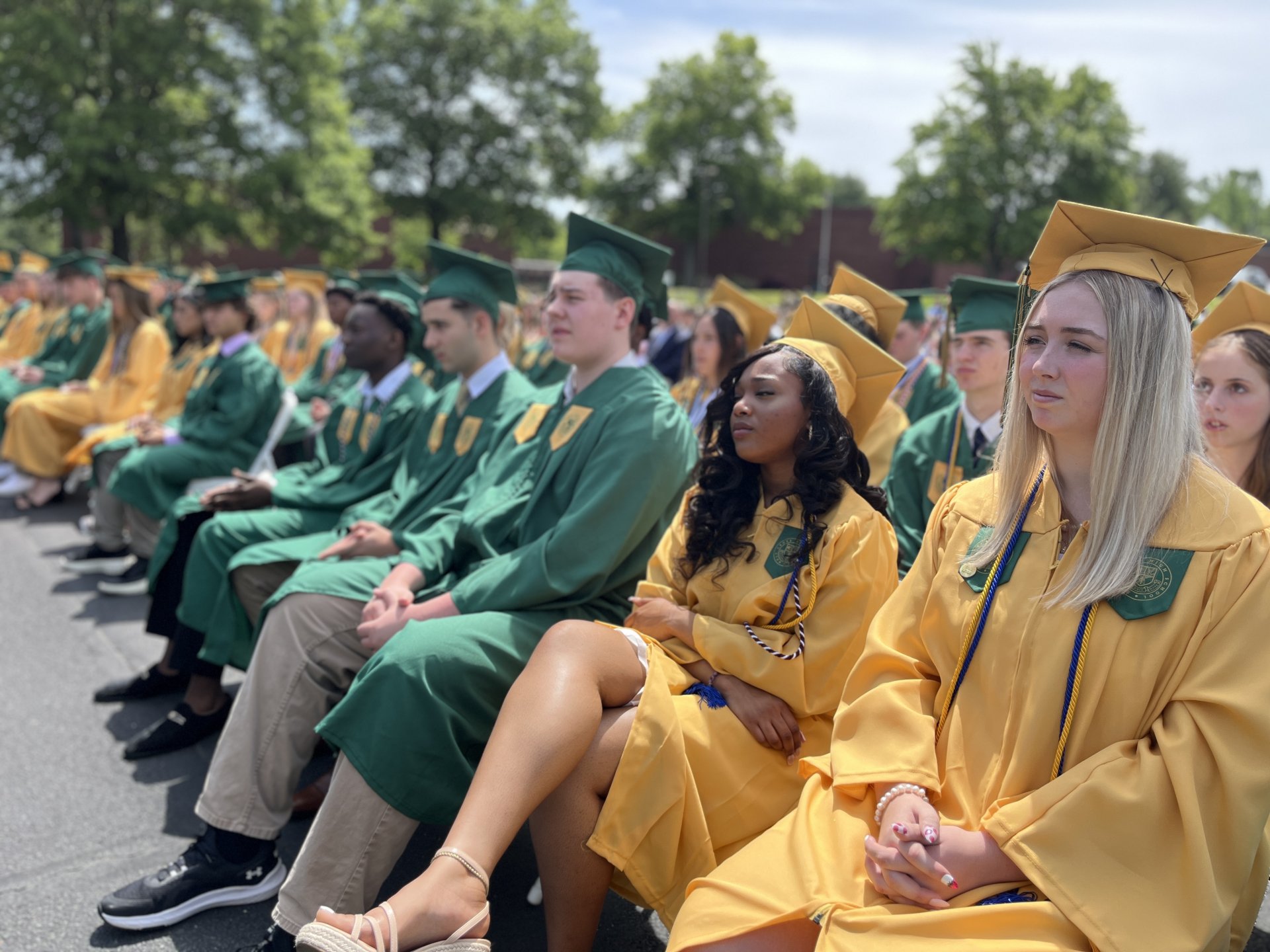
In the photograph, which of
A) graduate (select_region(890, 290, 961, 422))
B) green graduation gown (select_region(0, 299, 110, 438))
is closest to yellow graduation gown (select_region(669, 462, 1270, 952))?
graduate (select_region(890, 290, 961, 422))

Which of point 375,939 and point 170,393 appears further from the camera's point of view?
point 170,393

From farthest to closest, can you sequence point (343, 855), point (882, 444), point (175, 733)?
point (882, 444) < point (175, 733) < point (343, 855)

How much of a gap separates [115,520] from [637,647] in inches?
209

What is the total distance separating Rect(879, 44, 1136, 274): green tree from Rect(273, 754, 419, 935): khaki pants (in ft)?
116

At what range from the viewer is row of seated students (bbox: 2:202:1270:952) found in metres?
1.75

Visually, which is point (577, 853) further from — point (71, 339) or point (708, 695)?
point (71, 339)

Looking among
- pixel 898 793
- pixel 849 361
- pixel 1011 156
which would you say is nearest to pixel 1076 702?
pixel 898 793

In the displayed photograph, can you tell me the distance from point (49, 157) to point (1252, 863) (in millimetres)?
27030

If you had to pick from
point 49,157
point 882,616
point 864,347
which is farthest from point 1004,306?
point 49,157

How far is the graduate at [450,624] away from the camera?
2516 millimetres

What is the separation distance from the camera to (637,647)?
8.23 feet

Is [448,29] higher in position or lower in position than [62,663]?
higher

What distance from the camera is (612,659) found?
2.38 metres

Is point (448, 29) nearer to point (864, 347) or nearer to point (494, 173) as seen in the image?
point (494, 173)
